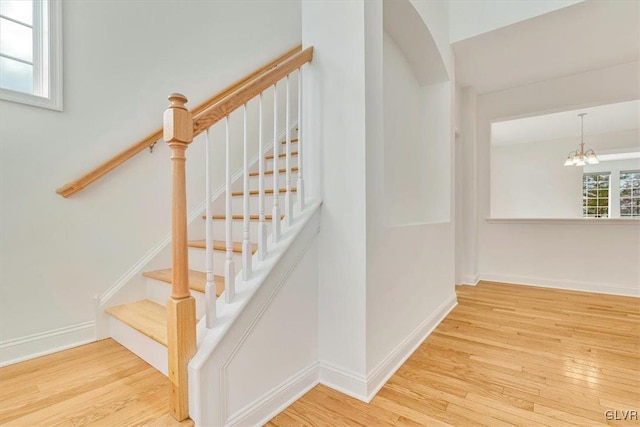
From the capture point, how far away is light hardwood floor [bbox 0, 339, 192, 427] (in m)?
1.27

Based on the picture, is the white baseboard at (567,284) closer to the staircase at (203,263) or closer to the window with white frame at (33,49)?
the staircase at (203,263)

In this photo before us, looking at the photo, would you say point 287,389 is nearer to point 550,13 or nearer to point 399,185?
point 399,185

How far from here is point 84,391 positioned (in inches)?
57.5

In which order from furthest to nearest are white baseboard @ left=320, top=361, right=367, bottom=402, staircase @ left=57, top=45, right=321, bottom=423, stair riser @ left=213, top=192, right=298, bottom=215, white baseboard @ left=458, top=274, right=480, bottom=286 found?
1. white baseboard @ left=458, top=274, right=480, bottom=286
2. stair riser @ left=213, top=192, right=298, bottom=215
3. white baseboard @ left=320, top=361, right=367, bottom=402
4. staircase @ left=57, top=45, right=321, bottom=423

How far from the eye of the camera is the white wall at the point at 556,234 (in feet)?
11.0

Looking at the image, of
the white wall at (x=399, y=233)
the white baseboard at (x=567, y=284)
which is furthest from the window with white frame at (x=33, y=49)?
the white baseboard at (x=567, y=284)

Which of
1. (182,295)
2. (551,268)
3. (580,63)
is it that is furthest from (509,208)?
(182,295)

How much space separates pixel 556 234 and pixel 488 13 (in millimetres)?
2610

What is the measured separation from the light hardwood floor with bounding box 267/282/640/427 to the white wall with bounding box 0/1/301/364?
1.54 m

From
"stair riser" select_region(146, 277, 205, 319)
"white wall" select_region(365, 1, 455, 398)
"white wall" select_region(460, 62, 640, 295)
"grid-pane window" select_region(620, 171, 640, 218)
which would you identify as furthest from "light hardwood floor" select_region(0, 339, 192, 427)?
"grid-pane window" select_region(620, 171, 640, 218)

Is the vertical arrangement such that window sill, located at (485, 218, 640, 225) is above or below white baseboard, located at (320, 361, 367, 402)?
above

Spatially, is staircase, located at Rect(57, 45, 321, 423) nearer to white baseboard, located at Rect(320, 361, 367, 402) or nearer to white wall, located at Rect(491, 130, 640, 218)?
white baseboard, located at Rect(320, 361, 367, 402)

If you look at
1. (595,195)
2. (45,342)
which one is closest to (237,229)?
(45,342)

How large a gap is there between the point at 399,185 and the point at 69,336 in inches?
97.4
